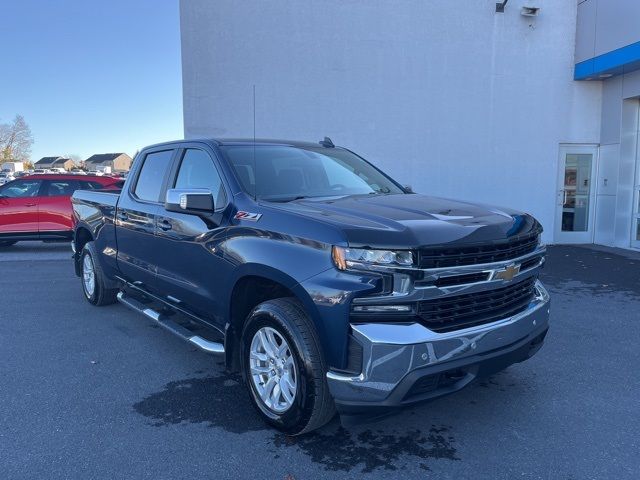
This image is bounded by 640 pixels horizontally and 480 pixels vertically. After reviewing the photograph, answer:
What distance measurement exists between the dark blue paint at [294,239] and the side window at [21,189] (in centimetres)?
803

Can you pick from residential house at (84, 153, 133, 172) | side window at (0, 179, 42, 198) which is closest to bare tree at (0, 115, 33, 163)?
residential house at (84, 153, 133, 172)

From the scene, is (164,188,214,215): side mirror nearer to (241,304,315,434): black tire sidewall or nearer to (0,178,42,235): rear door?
(241,304,315,434): black tire sidewall

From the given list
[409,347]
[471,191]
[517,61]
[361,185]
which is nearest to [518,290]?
[409,347]

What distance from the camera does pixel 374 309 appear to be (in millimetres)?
2857

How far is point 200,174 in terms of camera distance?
14.3 ft

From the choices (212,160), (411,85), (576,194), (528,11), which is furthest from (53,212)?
(576,194)

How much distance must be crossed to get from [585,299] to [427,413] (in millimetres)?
4350

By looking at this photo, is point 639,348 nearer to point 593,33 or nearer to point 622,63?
point 622,63

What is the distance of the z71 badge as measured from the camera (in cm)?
352

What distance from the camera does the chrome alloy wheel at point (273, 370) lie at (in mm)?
3297

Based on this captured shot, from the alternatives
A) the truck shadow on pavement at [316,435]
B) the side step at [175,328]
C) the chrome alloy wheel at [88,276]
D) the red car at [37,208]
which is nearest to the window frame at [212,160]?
the side step at [175,328]

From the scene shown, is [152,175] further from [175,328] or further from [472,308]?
[472,308]

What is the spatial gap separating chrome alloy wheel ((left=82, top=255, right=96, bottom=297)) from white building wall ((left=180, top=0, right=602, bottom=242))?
5283 millimetres

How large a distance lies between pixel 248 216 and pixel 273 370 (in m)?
1.02
